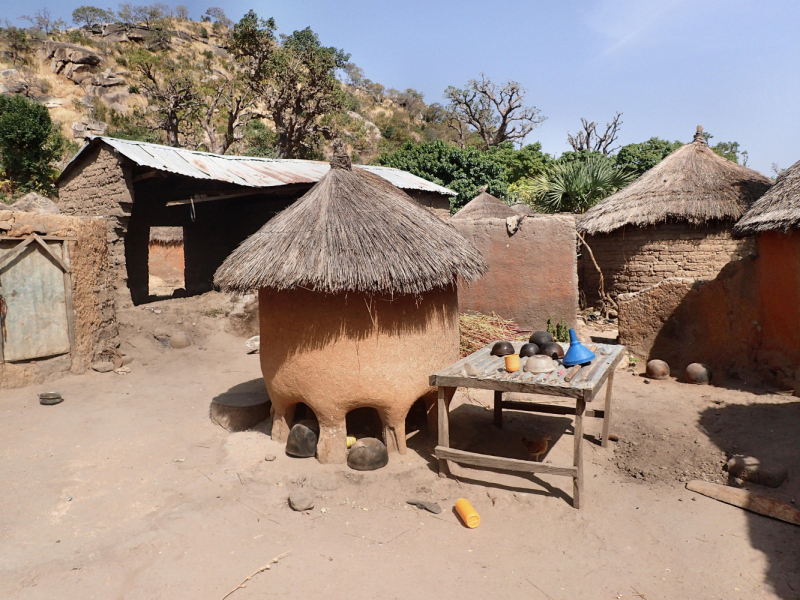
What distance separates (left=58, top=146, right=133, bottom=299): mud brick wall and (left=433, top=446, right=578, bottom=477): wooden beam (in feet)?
21.1

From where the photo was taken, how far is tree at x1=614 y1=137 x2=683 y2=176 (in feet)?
72.3

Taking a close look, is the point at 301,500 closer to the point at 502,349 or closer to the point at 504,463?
the point at 504,463

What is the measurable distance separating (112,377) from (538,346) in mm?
5801

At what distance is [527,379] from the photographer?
3.92m

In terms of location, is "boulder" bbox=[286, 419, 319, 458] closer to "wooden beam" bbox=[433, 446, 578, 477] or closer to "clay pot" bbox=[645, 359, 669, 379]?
"wooden beam" bbox=[433, 446, 578, 477]

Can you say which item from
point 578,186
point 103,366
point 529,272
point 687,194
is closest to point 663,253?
point 687,194

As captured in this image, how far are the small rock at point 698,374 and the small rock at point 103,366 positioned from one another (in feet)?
25.6

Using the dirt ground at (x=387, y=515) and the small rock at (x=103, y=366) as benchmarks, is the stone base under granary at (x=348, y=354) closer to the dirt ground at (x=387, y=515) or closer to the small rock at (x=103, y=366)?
the dirt ground at (x=387, y=515)

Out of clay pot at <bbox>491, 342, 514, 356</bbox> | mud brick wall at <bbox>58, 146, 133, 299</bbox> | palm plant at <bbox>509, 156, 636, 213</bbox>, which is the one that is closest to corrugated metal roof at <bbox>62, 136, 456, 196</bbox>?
mud brick wall at <bbox>58, 146, 133, 299</bbox>

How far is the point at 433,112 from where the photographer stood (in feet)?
141

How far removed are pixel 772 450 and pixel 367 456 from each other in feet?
11.4

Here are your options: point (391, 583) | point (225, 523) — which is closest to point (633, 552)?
point (391, 583)

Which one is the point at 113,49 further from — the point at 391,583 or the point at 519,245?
the point at 391,583

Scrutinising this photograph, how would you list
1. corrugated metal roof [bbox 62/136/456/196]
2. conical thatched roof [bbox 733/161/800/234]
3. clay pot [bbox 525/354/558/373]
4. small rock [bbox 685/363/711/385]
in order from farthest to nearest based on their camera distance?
corrugated metal roof [bbox 62/136/456/196] < small rock [bbox 685/363/711/385] < conical thatched roof [bbox 733/161/800/234] < clay pot [bbox 525/354/558/373]
